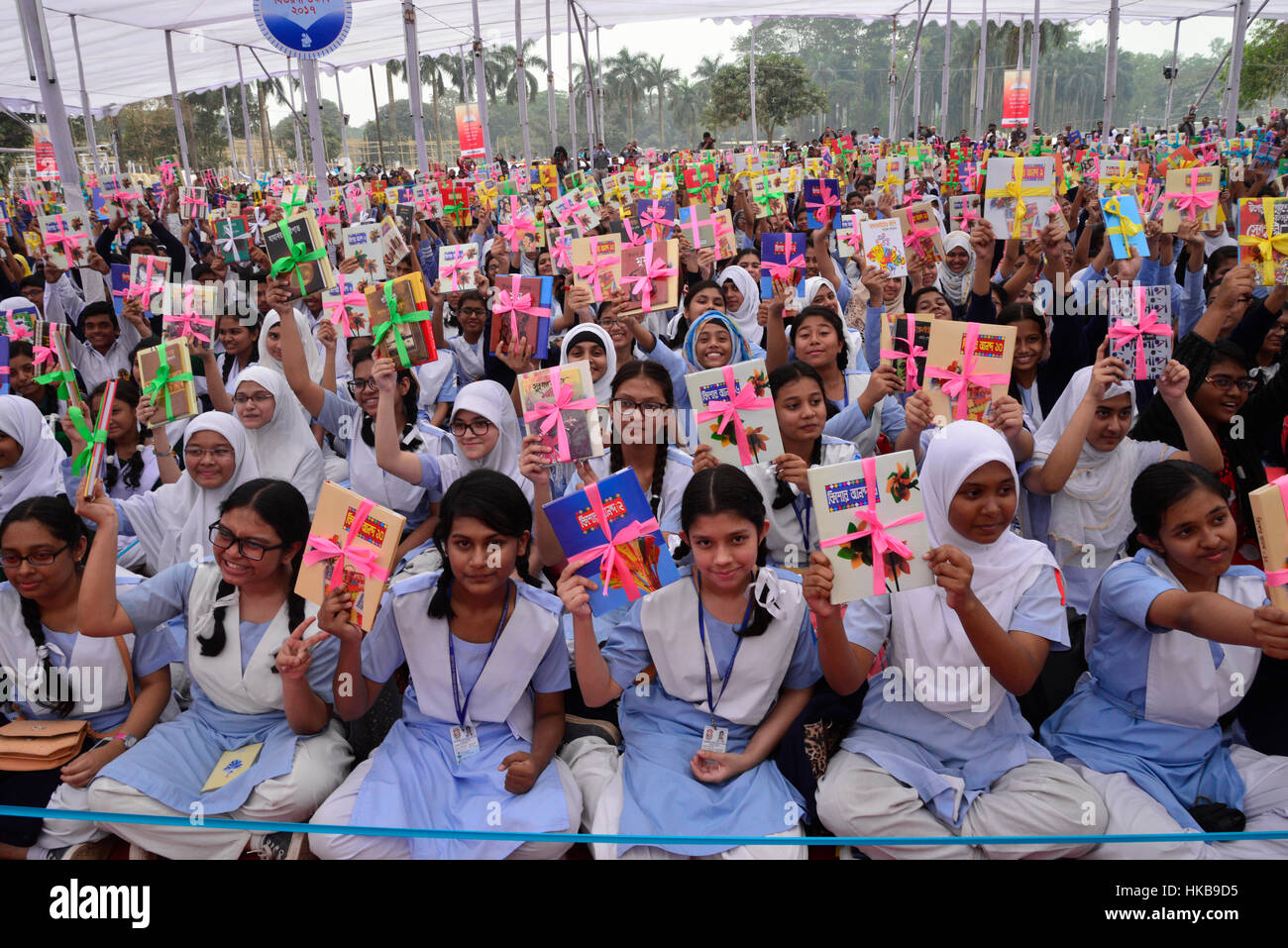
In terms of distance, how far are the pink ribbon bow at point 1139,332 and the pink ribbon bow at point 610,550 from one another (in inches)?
70.6

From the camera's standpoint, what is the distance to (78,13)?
15.2m

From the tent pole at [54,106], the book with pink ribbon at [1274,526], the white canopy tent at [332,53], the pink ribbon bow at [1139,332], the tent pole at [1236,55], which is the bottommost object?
the book with pink ribbon at [1274,526]

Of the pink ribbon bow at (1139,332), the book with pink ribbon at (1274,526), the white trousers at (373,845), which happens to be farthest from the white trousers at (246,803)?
the pink ribbon bow at (1139,332)

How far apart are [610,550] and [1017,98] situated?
19.2 m

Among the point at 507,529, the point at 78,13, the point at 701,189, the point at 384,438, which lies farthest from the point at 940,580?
the point at 78,13

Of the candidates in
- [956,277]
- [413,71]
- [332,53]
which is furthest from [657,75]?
[956,277]

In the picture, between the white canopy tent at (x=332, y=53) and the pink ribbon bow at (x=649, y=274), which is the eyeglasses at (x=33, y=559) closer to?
A: the pink ribbon bow at (x=649, y=274)

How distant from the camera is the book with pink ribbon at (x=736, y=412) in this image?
282 centimetres

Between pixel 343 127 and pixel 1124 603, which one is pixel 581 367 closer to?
pixel 1124 603

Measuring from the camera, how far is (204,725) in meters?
2.44

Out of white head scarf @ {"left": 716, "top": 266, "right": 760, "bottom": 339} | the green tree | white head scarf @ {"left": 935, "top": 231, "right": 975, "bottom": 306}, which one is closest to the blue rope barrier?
white head scarf @ {"left": 716, "top": 266, "right": 760, "bottom": 339}

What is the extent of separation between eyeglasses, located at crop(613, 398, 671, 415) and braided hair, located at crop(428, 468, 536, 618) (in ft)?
3.03

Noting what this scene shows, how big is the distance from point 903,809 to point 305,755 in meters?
1.51

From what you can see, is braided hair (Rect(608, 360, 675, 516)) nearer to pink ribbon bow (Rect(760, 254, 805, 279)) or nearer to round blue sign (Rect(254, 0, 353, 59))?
pink ribbon bow (Rect(760, 254, 805, 279))
